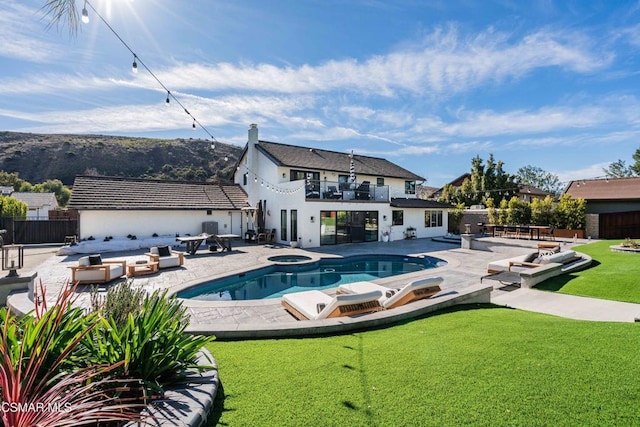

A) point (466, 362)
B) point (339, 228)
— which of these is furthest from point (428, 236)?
point (466, 362)

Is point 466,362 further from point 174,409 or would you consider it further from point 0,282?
point 0,282

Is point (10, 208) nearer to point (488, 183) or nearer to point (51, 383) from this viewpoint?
point (51, 383)

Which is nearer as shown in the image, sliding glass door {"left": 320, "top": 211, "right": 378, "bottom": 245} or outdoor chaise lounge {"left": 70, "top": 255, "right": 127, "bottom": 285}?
outdoor chaise lounge {"left": 70, "top": 255, "right": 127, "bottom": 285}

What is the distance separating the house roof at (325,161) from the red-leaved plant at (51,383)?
696 inches

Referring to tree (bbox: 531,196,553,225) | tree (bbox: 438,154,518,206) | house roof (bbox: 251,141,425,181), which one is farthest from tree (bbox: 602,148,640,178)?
house roof (bbox: 251,141,425,181)

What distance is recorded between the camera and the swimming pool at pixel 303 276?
9.70 meters

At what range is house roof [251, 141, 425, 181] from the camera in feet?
69.9

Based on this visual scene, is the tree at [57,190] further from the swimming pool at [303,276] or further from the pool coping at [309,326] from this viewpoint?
the pool coping at [309,326]

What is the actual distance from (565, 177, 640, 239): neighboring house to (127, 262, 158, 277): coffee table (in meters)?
28.3

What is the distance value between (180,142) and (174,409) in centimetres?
7879

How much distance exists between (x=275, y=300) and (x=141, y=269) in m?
6.14

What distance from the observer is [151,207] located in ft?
62.7

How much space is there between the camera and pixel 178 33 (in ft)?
19.0

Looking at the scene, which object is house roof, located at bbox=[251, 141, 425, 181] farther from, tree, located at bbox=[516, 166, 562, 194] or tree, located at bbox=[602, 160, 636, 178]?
tree, located at bbox=[516, 166, 562, 194]
